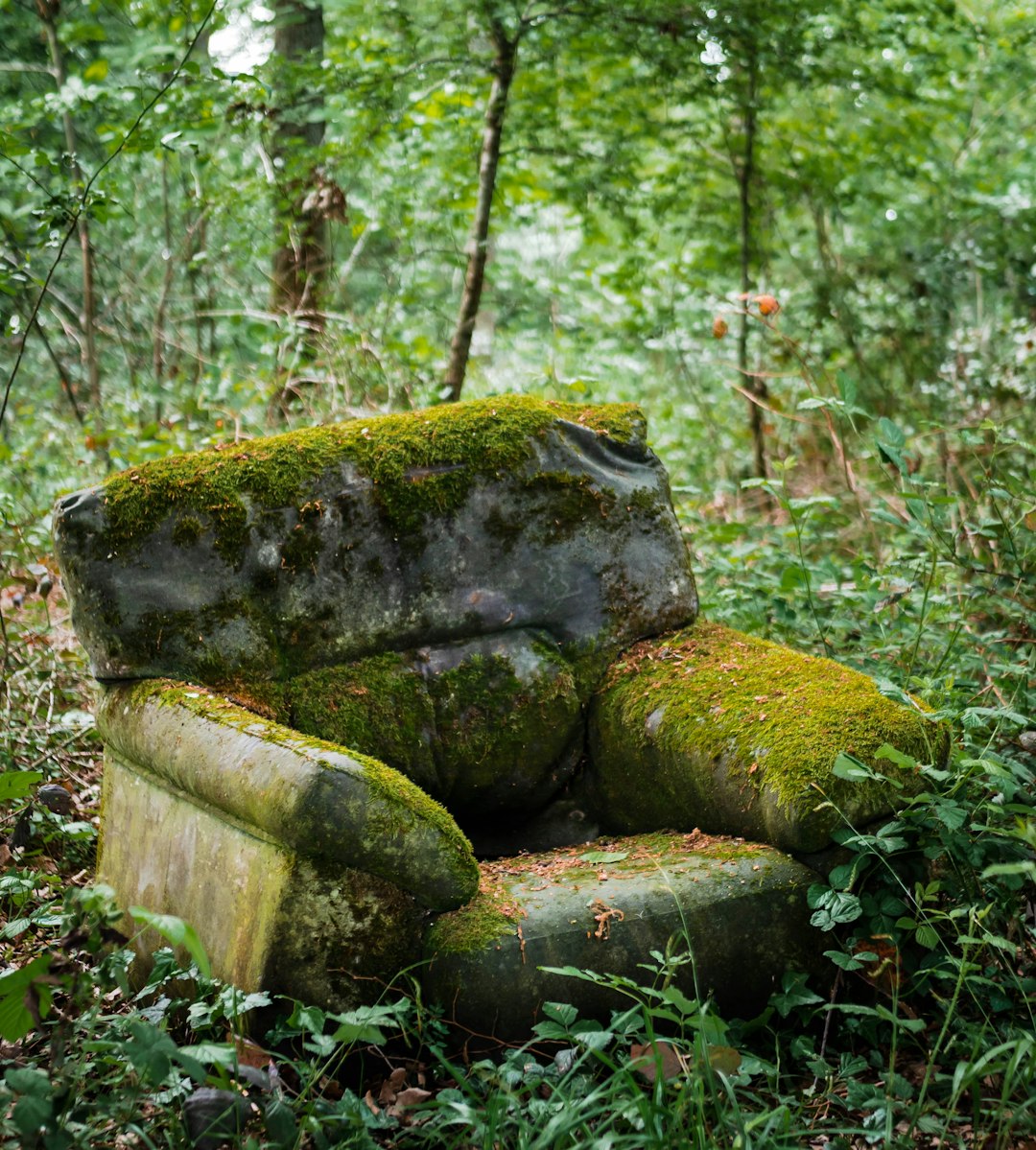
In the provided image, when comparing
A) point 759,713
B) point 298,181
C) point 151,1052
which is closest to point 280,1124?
point 151,1052

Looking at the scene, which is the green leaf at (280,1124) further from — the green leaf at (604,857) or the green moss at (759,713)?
the green moss at (759,713)

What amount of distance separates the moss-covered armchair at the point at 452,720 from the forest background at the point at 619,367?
151 millimetres

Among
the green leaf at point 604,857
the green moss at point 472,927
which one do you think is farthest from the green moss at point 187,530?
the green leaf at point 604,857

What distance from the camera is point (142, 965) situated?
224cm

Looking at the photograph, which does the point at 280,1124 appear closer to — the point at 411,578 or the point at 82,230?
the point at 411,578

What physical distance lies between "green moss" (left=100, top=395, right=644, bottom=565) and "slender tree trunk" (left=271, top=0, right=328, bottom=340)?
2017 millimetres

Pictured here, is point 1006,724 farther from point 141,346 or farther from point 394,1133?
point 141,346

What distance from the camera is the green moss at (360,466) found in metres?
2.43

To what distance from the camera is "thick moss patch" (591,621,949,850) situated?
2010mm

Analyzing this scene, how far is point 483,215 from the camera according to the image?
473cm

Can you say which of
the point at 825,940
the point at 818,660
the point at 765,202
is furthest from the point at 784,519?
the point at 825,940

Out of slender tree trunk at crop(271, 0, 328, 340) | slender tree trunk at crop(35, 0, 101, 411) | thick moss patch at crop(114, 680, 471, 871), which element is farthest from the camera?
slender tree trunk at crop(271, 0, 328, 340)

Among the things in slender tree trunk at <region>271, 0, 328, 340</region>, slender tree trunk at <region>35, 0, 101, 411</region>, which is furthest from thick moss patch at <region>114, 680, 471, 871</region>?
slender tree trunk at <region>35, 0, 101, 411</region>

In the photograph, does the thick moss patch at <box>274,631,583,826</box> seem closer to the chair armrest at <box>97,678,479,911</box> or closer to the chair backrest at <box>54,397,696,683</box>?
the chair backrest at <box>54,397,696,683</box>
